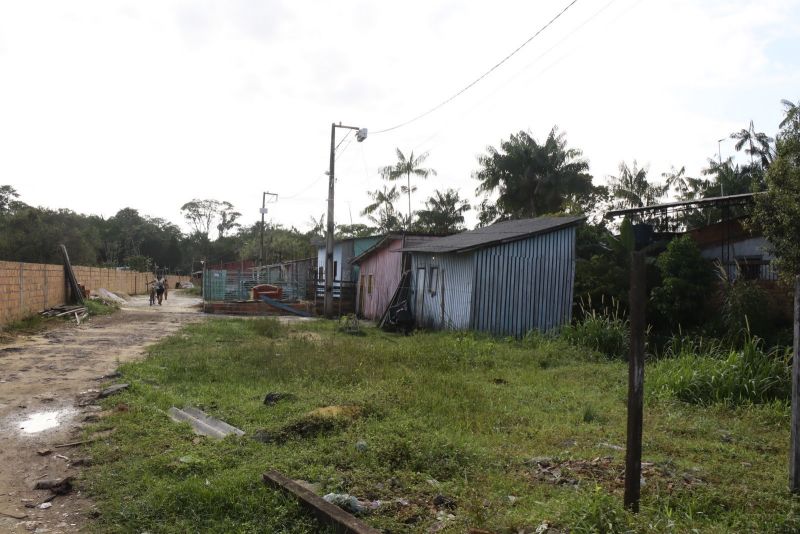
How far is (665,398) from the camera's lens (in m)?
7.81

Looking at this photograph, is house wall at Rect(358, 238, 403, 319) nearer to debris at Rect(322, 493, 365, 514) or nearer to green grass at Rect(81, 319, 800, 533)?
green grass at Rect(81, 319, 800, 533)

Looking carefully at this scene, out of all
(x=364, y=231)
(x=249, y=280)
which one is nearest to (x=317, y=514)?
(x=249, y=280)

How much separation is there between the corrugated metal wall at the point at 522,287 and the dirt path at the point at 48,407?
8.20 meters

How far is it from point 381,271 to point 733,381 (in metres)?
16.6

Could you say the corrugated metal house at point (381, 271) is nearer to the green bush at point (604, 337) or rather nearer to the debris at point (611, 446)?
the green bush at point (604, 337)

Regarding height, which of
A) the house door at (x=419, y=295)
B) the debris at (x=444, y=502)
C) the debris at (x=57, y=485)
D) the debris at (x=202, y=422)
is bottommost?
the debris at (x=57, y=485)

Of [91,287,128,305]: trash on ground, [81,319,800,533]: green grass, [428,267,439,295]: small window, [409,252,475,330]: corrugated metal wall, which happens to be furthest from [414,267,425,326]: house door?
[91,287,128,305]: trash on ground

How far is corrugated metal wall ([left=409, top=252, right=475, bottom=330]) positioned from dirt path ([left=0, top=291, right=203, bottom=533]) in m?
7.53

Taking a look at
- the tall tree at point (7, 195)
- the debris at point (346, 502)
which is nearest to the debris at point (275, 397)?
the debris at point (346, 502)

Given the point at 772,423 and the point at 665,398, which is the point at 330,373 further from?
the point at 772,423

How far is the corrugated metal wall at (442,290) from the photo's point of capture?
1577 cm

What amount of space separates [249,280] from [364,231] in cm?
1475

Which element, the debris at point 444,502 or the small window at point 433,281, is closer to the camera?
the debris at point 444,502

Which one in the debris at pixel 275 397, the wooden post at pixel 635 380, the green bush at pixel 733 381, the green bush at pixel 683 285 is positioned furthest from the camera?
the green bush at pixel 683 285
